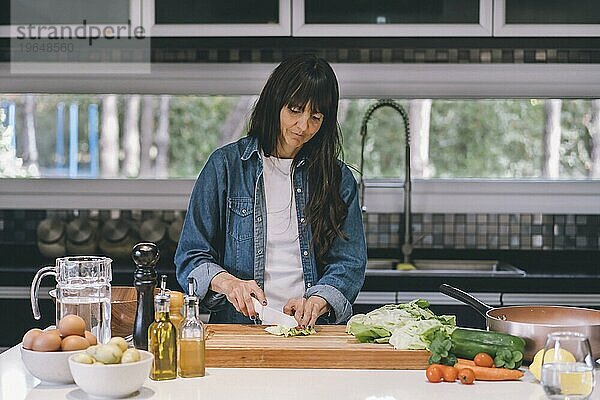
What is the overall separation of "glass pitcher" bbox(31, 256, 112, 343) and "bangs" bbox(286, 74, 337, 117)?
733 millimetres

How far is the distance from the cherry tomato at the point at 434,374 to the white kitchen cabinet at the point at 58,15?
2522mm

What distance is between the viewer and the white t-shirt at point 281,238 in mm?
2861

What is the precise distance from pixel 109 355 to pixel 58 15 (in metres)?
2.64

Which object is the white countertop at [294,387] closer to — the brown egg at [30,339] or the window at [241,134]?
the brown egg at [30,339]

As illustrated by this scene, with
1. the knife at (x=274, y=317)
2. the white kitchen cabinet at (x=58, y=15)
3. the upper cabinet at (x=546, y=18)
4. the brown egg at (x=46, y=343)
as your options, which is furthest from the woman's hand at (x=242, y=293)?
the upper cabinet at (x=546, y=18)

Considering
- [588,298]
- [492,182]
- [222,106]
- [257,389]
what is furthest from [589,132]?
[257,389]

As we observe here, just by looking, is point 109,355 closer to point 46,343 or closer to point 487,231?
point 46,343

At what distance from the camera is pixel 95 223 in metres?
4.62

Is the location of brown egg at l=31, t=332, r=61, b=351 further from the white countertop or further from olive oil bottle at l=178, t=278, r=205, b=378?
olive oil bottle at l=178, t=278, r=205, b=378

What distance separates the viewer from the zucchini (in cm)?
227

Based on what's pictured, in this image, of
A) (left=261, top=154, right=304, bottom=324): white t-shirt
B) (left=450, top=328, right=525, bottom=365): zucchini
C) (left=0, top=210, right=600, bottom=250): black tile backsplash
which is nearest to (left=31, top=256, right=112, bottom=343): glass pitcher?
(left=261, top=154, right=304, bottom=324): white t-shirt

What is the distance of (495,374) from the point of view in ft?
7.28

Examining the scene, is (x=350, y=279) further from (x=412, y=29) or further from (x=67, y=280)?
(x=412, y=29)

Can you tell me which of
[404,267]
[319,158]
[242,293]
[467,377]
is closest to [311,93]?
[319,158]
